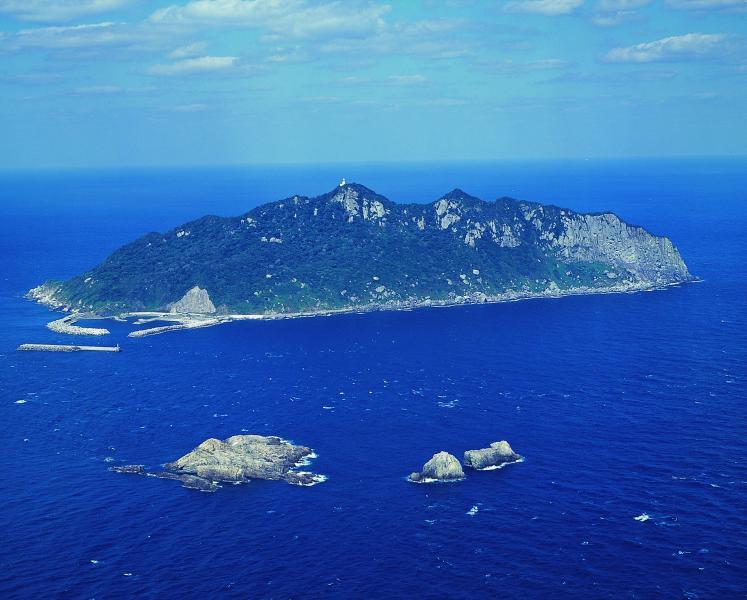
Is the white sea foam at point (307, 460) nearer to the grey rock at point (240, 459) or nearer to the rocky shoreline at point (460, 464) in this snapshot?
the grey rock at point (240, 459)

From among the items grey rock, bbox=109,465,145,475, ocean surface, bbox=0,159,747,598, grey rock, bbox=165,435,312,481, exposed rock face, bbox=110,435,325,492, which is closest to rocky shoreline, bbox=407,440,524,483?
ocean surface, bbox=0,159,747,598

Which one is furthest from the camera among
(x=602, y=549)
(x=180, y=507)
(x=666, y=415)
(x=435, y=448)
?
(x=666, y=415)

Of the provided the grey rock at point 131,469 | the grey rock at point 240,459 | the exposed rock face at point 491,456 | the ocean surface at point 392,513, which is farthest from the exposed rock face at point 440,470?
Answer: the grey rock at point 131,469

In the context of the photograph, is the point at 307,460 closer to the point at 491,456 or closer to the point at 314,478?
the point at 314,478

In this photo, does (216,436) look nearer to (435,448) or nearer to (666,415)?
(435,448)

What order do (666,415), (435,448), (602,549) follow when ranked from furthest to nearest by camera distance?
(666,415), (435,448), (602,549)

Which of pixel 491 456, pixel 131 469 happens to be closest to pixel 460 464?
pixel 491 456

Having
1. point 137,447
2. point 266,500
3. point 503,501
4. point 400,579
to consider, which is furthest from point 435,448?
point 137,447
